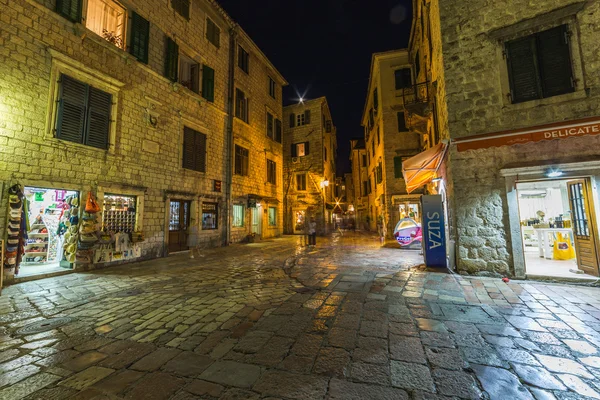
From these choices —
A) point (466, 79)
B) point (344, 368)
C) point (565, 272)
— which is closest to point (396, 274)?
point (565, 272)

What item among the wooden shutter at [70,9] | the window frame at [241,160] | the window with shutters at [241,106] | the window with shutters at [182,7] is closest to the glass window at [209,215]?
the window frame at [241,160]

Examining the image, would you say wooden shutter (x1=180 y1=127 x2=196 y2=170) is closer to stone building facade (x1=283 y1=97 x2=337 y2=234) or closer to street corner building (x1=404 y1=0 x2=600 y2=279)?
street corner building (x1=404 y1=0 x2=600 y2=279)

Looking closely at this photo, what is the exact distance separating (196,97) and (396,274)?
11.9 m

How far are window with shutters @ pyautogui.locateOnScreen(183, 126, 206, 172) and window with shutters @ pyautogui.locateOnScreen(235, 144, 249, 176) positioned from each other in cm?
263

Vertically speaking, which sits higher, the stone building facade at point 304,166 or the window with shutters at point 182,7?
the window with shutters at point 182,7

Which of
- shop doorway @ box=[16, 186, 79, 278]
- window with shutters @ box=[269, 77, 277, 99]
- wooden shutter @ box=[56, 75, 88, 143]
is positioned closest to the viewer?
wooden shutter @ box=[56, 75, 88, 143]

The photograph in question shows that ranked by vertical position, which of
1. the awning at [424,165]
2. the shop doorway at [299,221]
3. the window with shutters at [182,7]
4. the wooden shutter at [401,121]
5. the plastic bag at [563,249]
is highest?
the window with shutters at [182,7]

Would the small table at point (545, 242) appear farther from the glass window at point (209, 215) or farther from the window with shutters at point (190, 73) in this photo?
the window with shutters at point (190, 73)

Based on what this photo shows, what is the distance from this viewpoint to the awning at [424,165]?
7331 mm

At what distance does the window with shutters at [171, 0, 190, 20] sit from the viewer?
37.0ft

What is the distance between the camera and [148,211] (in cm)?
970

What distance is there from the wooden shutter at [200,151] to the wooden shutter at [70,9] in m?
5.46

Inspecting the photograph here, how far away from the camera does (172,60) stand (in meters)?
11.0

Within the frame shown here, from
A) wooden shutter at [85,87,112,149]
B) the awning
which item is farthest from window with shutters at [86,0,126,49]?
the awning
